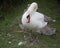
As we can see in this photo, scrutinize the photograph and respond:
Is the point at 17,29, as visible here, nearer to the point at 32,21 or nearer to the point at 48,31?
the point at 48,31

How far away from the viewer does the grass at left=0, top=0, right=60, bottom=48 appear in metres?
5.64

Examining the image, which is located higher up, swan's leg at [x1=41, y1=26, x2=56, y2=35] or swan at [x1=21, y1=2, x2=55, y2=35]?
swan at [x1=21, y1=2, x2=55, y2=35]

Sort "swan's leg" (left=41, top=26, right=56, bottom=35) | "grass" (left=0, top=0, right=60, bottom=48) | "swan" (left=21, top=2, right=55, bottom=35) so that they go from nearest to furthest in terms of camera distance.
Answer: "swan" (left=21, top=2, right=55, bottom=35)
"grass" (left=0, top=0, right=60, bottom=48)
"swan's leg" (left=41, top=26, right=56, bottom=35)

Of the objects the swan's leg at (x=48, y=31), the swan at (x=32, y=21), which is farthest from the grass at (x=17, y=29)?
the swan at (x=32, y=21)

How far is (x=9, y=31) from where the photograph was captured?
6.27m

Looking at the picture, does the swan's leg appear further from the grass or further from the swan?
the swan

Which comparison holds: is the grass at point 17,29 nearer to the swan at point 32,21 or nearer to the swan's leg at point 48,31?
the swan's leg at point 48,31

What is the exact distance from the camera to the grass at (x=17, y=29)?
5645 mm

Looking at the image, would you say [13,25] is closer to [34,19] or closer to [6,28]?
[6,28]

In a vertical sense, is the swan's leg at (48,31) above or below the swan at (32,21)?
below

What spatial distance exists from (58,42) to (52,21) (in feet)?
3.64

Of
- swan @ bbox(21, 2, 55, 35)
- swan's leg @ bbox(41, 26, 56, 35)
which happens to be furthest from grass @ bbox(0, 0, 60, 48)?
swan @ bbox(21, 2, 55, 35)

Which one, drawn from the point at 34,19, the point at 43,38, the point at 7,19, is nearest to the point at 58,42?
the point at 43,38

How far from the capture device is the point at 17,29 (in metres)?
6.32
